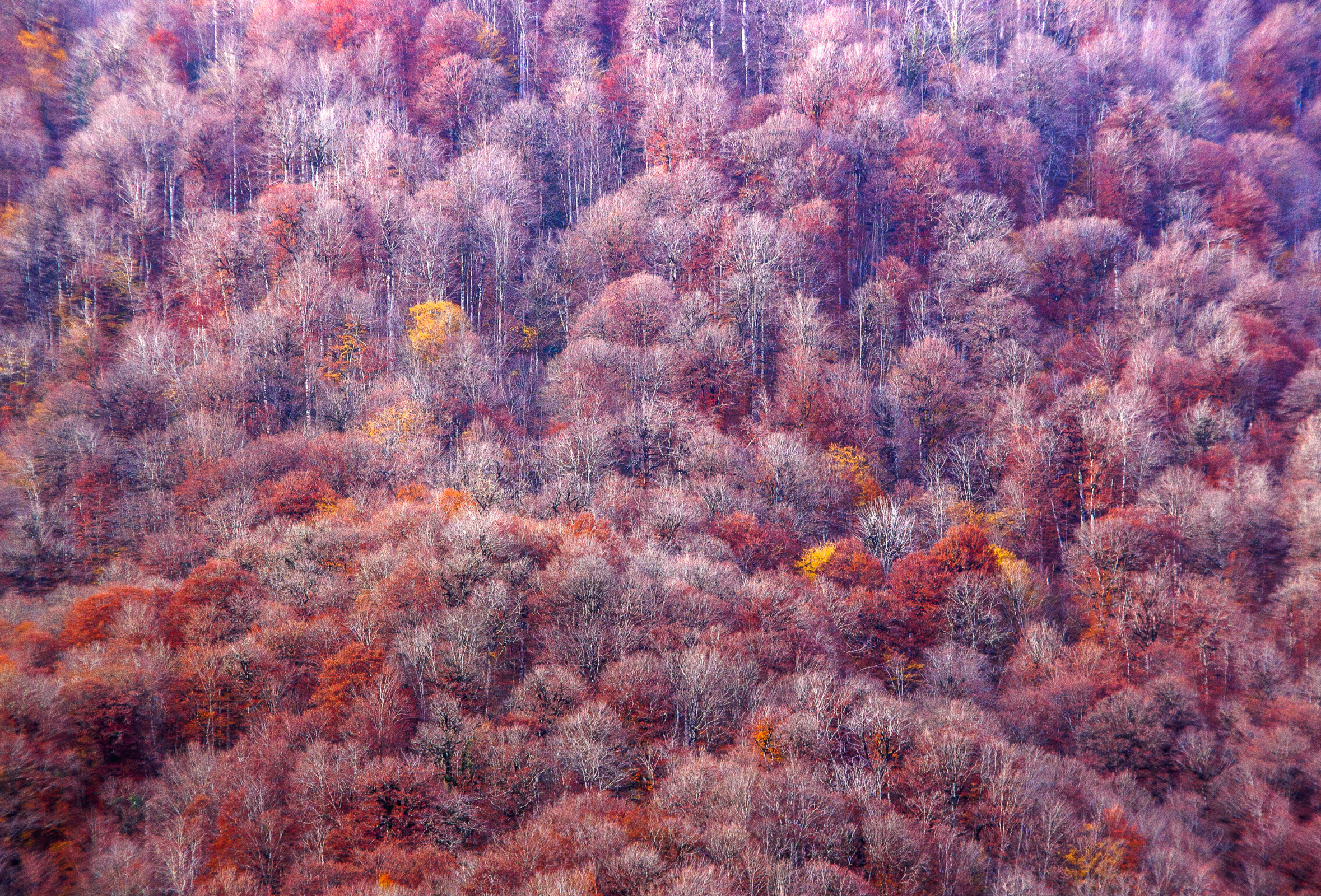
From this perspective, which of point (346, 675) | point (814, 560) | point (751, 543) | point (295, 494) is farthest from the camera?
point (814, 560)

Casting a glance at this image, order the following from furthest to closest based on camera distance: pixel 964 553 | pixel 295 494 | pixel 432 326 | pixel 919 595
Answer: pixel 432 326 → pixel 964 553 → pixel 295 494 → pixel 919 595

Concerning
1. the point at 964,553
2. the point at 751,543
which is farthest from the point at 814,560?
the point at 964,553

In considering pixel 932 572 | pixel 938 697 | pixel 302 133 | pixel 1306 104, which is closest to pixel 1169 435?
pixel 932 572

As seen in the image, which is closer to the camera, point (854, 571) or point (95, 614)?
point (95, 614)

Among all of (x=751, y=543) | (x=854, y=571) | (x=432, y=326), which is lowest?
(x=854, y=571)

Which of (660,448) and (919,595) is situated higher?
(660,448)

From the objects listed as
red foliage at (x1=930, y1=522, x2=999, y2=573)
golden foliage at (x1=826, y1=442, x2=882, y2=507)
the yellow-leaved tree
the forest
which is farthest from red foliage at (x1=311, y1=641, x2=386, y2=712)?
golden foliage at (x1=826, y1=442, x2=882, y2=507)

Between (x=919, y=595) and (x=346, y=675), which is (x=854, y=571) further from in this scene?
(x=346, y=675)
